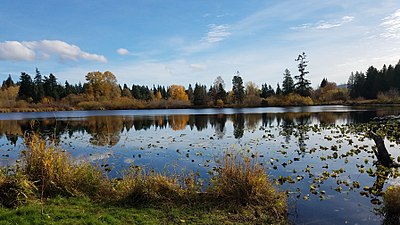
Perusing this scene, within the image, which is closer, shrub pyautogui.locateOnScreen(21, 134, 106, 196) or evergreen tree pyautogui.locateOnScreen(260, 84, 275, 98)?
shrub pyautogui.locateOnScreen(21, 134, 106, 196)

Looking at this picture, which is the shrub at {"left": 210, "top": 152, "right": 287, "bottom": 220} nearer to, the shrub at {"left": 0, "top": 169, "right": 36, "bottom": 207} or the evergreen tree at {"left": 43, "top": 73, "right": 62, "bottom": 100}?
the shrub at {"left": 0, "top": 169, "right": 36, "bottom": 207}

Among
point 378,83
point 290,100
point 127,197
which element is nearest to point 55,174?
point 127,197

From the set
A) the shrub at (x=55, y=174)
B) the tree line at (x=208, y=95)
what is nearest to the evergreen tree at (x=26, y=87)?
the tree line at (x=208, y=95)

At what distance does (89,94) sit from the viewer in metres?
91.2

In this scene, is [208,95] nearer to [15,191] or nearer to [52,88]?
[52,88]

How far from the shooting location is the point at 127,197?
7.83 m

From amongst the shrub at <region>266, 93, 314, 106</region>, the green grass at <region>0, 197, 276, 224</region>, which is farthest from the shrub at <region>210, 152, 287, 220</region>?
the shrub at <region>266, 93, 314, 106</region>

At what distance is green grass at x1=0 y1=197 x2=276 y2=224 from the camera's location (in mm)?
6027

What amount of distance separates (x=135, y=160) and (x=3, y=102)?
81.0 meters

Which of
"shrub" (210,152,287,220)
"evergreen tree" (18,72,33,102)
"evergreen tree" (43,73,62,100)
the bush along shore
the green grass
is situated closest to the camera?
the green grass

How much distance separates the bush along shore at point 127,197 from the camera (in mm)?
6582

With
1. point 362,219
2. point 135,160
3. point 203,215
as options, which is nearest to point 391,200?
point 362,219

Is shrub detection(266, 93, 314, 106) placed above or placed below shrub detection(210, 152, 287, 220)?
above

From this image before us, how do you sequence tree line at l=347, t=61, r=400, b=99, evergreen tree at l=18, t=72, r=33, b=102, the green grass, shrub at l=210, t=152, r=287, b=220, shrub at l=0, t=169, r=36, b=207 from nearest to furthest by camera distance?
the green grass < shrub at l=0, t=169, r=36, b=207 < shrub at l=210, t=152, r=287, b=220 < tree line at l=347, t=61, r=400, b=99 < evergreen tree at l=18, t=72, r=33, b=102
